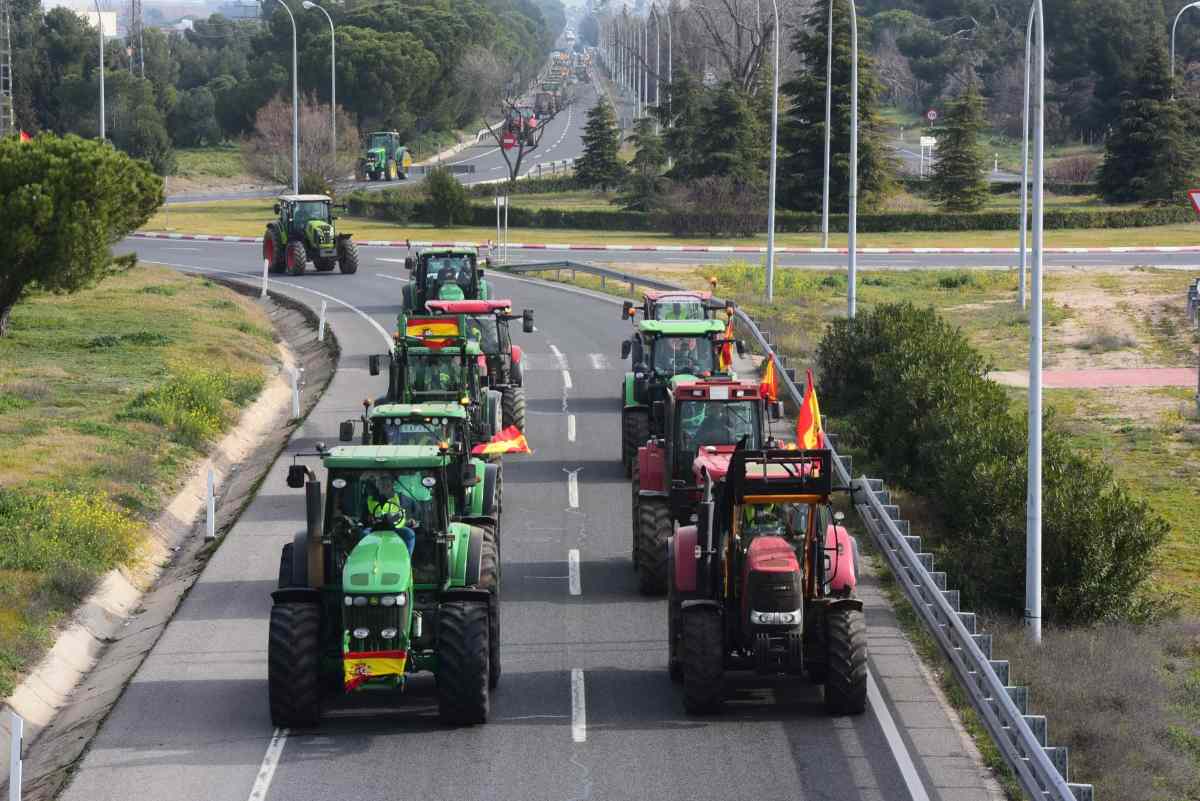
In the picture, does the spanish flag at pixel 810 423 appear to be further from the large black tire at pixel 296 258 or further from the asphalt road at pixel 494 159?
the asphalt road at pixel 494 159

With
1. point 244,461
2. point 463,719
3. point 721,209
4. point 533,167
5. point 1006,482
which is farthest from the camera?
point 533,167

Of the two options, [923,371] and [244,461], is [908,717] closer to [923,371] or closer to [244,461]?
[923,371]

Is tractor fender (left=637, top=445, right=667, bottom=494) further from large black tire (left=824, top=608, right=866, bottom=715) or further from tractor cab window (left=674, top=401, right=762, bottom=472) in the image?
large black tire (left=824, top=608, right=866, bottom=715)

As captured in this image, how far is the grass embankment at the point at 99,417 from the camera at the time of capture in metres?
22.1

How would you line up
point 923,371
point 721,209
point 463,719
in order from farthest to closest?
point 721,209 < point 923,371 < point 463,719

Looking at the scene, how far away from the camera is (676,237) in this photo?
76.8 meters

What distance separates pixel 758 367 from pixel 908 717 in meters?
21.7

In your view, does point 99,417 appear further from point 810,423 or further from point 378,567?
point 378,567

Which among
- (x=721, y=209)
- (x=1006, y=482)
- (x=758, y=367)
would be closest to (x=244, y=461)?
(x=758, y=367)

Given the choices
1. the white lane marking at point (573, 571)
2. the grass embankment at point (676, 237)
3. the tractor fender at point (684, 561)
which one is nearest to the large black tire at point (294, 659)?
the tractor fender at point (684, 561)

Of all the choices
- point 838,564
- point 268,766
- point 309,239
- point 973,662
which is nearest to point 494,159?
point 309,239

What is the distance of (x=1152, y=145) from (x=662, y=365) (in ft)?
211

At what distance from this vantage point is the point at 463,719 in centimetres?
1620

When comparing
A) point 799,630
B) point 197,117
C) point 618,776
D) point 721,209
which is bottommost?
point 618,776
